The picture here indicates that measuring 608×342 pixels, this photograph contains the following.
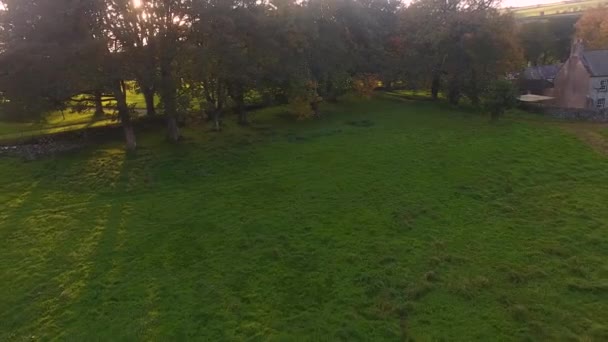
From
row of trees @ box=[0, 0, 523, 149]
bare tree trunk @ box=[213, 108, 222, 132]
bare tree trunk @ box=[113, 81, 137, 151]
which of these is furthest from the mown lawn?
row of trees @ box=[0, 0, 523, 149]

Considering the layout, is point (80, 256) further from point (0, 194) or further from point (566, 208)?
point (566, 208)

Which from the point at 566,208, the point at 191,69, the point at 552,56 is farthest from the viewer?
the point at 552,56

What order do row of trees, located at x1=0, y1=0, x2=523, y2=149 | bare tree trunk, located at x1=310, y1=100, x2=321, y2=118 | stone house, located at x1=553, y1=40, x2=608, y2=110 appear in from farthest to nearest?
stone house, located at x1=553, y1=40, x2=608, y2=110, bare tree trunk, located at x1=310, y1=100, x2=321, y2=118, row of trees, located at x1=0, y1=0, x2=523, y2=149

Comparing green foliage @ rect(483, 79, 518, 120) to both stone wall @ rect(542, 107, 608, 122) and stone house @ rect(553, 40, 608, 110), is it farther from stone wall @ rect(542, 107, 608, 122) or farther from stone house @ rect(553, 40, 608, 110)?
stone house @ rect(553, 40, 608, 110)

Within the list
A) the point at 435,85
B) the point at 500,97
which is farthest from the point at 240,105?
the point at 435,85

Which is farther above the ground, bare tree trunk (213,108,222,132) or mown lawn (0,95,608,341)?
bare tree trunk (213,108,222,132)

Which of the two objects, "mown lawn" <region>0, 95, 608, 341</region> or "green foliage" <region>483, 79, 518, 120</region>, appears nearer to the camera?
"mown lawn" <region>0, 95, 608, 341</region>

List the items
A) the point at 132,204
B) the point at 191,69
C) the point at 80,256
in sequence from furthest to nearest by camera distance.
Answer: the point at 191,69 → the point at 132,204 → the point at 80,256

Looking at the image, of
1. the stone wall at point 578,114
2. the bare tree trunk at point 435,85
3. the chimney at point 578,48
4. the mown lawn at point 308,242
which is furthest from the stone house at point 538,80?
the mown lawn at point 308,242

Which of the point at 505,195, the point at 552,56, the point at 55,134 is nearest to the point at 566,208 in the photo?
the point at 505,195
